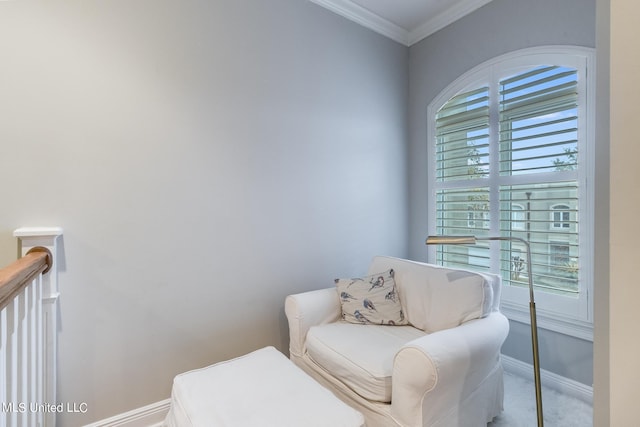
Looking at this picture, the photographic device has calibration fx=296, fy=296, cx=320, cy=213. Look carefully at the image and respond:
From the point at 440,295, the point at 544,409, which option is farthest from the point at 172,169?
the point at 544,409

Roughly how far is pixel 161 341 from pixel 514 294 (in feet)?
8.03

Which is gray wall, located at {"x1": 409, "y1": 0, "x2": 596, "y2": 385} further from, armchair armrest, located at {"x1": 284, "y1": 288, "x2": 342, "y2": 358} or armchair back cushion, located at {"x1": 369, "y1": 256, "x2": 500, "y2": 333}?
armchair armrest, located at {"x1": 284, "y1": 288, "x2": 342, "y2": 358}

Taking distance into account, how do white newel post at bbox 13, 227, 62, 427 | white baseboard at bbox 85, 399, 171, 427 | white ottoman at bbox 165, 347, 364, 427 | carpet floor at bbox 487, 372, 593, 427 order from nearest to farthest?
white ottoman at bbox 165, 347, 364, 427, white newel post at bbox 13, 227, 62, 427, white baseboard at bbox 85, 399, 171, 427, carpet floor at bbox 487, 372, 593, 427

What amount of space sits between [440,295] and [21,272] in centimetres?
193

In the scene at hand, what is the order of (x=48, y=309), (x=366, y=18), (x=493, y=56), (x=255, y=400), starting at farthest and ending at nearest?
1. (x=366, y=18)
2. (x=493, y=56)
3. (x=48, y=309)
4. (x=255, y=400)

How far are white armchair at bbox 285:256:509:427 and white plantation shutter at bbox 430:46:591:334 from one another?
0.62 metres

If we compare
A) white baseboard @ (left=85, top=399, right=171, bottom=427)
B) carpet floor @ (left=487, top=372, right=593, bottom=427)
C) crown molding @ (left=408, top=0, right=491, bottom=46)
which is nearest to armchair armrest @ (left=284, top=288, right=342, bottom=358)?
white baseboard @ (left=85, top=399, right=171, bottom=427)

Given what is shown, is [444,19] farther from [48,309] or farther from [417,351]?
[48,309]

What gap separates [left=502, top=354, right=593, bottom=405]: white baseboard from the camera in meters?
1.89

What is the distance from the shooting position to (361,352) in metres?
1.54

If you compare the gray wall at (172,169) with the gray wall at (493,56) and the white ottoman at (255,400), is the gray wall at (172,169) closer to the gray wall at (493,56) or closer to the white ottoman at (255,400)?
the white ottoman at (255,400)

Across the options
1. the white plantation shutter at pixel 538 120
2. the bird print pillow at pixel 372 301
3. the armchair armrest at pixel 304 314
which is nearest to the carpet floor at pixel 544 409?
the bird print pillow at pixel 372 301

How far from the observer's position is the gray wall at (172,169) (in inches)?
57.7

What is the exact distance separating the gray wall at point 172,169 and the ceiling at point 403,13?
0.49 feet
